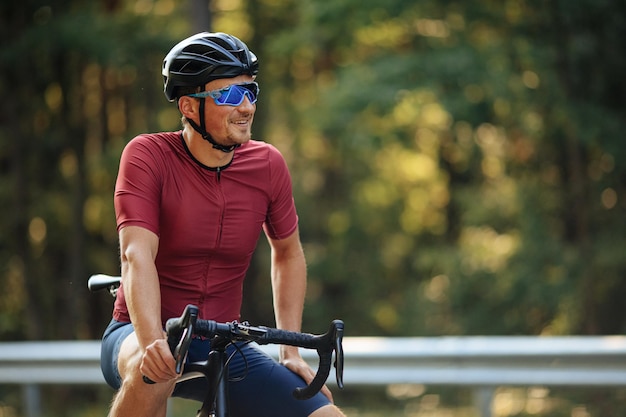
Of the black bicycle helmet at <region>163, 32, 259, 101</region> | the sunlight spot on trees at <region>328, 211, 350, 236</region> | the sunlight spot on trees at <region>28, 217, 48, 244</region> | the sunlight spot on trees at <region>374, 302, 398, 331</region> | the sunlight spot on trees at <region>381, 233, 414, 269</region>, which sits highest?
the black bicycle helmet at <region>163, 32, 259, 101</region>

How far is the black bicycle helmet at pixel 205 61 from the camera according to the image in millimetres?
3215

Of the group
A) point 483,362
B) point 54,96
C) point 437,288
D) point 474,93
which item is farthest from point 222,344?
point 54,96

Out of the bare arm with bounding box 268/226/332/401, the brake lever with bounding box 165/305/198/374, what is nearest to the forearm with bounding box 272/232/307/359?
the bare arm with bounding box 268/226/332/401

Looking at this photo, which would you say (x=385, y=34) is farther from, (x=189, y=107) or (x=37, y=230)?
(x=189, y=107)

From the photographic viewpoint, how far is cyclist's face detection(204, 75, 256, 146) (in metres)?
3.24

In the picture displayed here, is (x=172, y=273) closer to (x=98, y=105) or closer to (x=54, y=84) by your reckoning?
(x=54, y=84)

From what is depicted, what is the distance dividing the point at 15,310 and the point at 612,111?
11.6 meters

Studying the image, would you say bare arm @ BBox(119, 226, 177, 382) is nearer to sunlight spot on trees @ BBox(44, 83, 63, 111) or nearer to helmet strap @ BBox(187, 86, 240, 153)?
helmet strap @ BBox(187, 86, 240, 153)

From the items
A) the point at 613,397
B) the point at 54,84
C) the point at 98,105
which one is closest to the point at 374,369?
the point at 613,397

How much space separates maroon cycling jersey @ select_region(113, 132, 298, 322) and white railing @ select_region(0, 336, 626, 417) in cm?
328

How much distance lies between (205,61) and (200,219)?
475 millimetres

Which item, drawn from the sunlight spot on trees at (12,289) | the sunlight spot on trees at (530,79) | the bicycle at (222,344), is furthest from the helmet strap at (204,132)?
the sunlight spot on trees at (12,289)

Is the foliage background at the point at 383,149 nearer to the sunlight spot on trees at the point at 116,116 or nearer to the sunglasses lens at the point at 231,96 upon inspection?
the sunlight spot on trees at the point at 116,116

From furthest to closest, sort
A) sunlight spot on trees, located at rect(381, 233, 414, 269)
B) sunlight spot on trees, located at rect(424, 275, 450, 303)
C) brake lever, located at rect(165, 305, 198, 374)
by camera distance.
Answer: sunlight spot on trees, located at rect(381, 233, 414, 269)
sunlight spot on trees, located at rect(424, 275, 450, 303)
brake lever, located at rect(165, 305, 198, 374)
